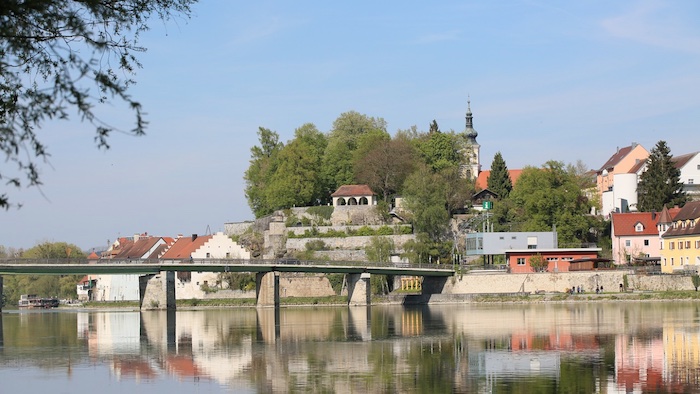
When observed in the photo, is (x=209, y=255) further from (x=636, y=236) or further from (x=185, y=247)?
(x=636, y=236)

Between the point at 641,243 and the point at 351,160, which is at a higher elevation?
the point at 351,160

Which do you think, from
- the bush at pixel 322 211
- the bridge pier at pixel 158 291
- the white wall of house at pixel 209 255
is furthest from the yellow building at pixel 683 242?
the white wall of house at pixel 209 255

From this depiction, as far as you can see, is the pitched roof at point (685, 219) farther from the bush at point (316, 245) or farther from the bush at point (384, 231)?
the bush at point (316, 245)

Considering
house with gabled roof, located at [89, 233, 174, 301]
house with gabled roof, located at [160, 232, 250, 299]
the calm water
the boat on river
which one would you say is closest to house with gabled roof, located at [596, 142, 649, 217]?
house with gabled roof, located at [160, 232, 250, 299]

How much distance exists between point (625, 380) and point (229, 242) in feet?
268

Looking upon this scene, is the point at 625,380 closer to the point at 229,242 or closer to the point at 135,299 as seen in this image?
the point at 229,242

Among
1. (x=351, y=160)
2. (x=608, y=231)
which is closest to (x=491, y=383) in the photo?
(x=608, y=231)

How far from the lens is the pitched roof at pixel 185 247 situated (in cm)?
10828

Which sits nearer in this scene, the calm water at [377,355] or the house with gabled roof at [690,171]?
the calm water at [377,355]

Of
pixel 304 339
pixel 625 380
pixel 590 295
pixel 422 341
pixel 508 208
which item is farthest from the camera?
pixel 508 208

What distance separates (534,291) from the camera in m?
80.9

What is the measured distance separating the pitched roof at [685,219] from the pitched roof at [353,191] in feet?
112

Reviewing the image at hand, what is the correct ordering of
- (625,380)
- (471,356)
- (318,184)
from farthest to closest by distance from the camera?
(318,184) < (471,356) < (625,380)

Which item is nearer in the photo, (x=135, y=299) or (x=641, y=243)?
(x=641, y=243)
